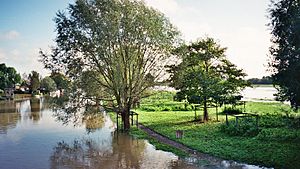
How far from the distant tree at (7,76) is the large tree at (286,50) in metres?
81.8

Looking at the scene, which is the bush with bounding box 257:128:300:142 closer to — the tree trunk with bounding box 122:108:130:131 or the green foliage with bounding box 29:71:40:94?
the tree trunk with bounding box 122:108:130:131

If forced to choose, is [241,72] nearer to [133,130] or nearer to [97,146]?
[133,130]

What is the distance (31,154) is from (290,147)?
1286cm

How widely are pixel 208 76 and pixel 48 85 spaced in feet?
284

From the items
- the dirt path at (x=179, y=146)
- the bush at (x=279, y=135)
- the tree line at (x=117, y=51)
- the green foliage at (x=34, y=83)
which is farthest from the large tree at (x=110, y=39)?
the green foliage at (x=34, y=83)

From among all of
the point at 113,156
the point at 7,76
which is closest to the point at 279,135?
the point at 113,156

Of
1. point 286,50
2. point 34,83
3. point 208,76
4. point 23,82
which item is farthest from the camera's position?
point 23,82

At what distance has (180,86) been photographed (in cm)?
2492

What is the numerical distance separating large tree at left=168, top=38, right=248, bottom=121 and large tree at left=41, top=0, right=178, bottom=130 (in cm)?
364

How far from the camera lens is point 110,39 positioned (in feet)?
70.8

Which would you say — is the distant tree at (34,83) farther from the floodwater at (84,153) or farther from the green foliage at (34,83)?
the floodwater at (84,153)

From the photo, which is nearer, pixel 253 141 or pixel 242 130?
pixel 253 141

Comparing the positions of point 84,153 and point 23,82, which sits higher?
point 23,82

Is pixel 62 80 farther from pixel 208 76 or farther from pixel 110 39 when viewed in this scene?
pixel 208 76
